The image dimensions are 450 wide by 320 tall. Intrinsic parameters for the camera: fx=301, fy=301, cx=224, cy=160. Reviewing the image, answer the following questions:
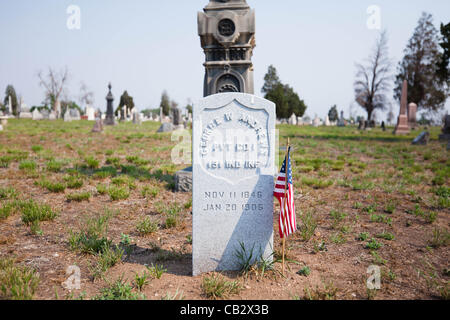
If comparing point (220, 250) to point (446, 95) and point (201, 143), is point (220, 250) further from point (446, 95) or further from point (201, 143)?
point (446, 95)

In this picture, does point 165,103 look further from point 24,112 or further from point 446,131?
point 446,131

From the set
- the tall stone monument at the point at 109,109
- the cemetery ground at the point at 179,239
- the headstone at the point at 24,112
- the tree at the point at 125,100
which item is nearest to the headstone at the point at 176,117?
the tall stone monument at the point at 109,109

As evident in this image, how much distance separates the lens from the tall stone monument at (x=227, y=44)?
291 inches

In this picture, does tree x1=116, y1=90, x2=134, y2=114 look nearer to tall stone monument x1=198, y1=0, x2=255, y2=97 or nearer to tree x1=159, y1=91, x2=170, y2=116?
tree x1=159, y1=91, x2=170, y2=116

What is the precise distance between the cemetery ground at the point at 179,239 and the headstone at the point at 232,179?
0.29 metres

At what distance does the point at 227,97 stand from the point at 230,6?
512 centimetres

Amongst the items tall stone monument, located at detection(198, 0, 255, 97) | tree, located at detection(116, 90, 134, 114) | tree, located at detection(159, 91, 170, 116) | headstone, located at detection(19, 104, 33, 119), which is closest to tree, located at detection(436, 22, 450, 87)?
tall stone monument, located at detection(198, 0, 255, 97)

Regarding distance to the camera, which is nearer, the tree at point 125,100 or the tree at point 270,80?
the tree at point 270,80

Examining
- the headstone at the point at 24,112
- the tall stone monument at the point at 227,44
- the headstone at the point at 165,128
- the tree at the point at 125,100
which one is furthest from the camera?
the tree at the point at 125,100

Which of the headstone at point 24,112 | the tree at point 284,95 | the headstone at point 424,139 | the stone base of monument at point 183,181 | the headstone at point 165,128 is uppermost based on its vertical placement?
the tree at point 284,95

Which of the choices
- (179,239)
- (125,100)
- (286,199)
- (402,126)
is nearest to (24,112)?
(125,100)

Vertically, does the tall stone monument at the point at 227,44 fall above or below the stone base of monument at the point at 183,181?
above

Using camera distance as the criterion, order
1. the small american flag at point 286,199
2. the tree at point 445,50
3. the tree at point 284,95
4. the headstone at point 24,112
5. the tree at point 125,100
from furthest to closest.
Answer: the tree at point 125,100
the tree at point 284,95
the headstone at point 24,112
the tree at point 445,50
the small american flag at point 286,199

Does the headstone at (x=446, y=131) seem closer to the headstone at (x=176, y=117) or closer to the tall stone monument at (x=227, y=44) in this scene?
the tall stone monument at (x=227, y=44)
